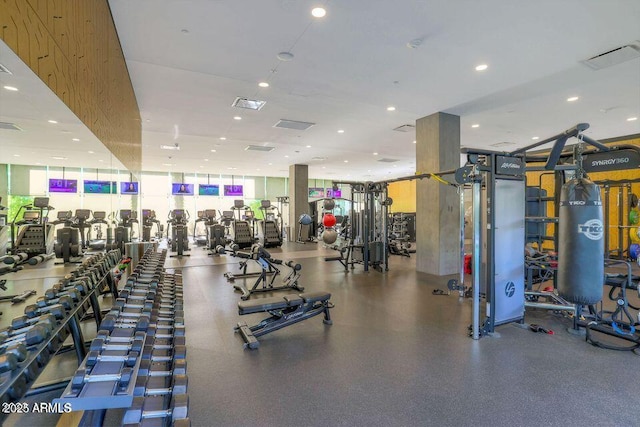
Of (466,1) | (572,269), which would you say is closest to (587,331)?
(572,269)

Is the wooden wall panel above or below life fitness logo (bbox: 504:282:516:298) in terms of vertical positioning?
above

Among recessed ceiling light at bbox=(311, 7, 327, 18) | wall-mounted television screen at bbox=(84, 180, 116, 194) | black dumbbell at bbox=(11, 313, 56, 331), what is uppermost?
recessed ceiling light at bbox=(311, 7, 327, 18)

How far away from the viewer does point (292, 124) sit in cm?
720

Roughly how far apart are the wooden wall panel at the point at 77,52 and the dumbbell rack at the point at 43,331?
1.26m

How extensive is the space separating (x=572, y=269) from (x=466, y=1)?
8.80ft

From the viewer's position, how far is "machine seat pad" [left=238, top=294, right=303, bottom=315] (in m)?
3.11

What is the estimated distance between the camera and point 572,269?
9.36ft

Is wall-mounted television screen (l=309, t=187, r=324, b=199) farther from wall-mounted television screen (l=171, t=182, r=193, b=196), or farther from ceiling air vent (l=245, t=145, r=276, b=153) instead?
ceiling air vent (l=245, t=145, r=276, b=153)

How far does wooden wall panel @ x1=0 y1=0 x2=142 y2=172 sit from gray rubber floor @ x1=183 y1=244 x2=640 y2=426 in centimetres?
224

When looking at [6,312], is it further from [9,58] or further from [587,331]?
[587,331]

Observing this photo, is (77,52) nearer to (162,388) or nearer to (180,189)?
(162,388)

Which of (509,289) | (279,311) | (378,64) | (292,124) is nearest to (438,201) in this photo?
(509,289)

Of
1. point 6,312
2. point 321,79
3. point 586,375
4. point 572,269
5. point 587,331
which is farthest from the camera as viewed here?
point 321,79

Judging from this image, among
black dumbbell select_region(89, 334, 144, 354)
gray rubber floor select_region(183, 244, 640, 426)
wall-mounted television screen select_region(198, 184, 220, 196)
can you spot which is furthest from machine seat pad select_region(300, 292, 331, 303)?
wall-mounted television screen select_region(198, 184, 220, 196)
